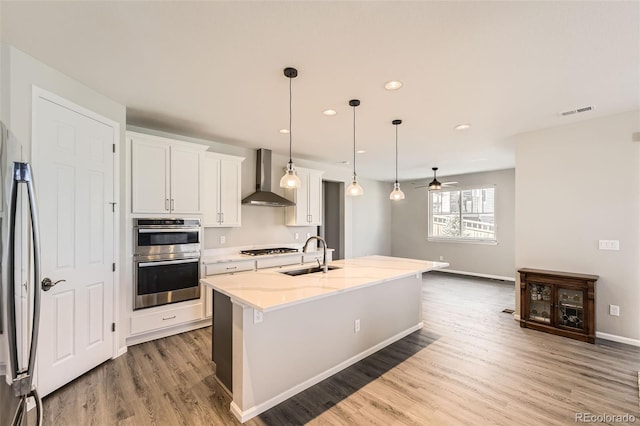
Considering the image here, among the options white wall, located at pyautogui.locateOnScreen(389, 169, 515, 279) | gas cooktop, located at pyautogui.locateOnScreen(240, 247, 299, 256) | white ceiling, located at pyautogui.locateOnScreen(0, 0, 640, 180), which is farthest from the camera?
white wall, located at pyautogui.locateOnScreen(389, 169, 515, 279)

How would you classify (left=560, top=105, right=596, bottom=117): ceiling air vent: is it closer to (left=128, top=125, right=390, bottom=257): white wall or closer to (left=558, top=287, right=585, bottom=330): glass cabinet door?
(left=558, top=287, right=585, bottom=330): glass cabinet door

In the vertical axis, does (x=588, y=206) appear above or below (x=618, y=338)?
above

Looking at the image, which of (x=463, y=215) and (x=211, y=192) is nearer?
(x=211, y=192)

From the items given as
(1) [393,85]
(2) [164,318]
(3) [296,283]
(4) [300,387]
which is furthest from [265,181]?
(4) [300,387]

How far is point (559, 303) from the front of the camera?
11.4 feet

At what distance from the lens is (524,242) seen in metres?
3.93

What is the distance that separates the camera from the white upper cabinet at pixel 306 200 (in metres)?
5.14

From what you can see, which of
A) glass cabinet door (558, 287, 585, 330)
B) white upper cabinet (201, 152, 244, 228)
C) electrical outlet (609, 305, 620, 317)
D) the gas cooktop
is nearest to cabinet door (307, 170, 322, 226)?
the gas cooktop

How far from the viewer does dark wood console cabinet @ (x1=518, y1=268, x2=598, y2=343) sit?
3254 millimetres

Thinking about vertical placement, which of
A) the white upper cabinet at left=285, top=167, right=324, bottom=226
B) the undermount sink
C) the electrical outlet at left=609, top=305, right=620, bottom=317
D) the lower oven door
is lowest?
the electrical outlet at left=609, top=305, right=620, bottom=317

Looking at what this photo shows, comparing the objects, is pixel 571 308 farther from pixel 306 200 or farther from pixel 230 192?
pixel 230 192

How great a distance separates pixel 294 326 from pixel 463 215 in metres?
6.49

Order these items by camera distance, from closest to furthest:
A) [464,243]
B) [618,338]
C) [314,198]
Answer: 1. [618,338]
2. [314,198]
3. [464,243]

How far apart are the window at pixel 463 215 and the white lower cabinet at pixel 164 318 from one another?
21.1 feet
